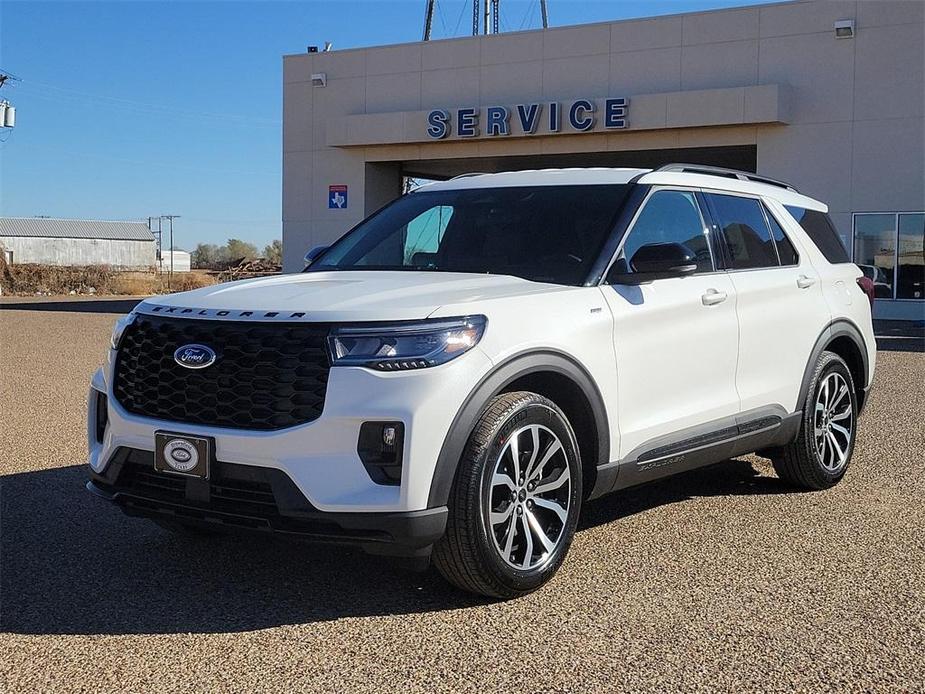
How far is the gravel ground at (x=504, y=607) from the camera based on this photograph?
3.71 m

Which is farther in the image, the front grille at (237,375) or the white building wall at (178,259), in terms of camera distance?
the white building wall at (178,259)

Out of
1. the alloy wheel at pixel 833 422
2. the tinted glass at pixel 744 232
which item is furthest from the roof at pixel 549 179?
the alloy wheel at pixel 833 422

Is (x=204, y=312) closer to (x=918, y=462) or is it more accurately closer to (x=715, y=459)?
(x=715, y=459)

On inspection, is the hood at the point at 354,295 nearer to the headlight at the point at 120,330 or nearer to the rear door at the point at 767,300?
the headlight at the point at 120,330

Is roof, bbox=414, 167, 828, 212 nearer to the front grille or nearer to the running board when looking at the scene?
the running board

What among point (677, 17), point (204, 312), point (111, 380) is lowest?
point (111, 380)

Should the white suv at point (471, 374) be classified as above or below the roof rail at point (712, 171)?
below

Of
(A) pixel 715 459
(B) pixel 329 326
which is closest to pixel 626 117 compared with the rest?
(A) pixel 715 459

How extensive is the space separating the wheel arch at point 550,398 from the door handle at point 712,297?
3.38 ft

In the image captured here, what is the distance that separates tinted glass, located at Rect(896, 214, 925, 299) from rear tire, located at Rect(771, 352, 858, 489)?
63.6 ft

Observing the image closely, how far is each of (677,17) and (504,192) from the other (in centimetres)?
2263

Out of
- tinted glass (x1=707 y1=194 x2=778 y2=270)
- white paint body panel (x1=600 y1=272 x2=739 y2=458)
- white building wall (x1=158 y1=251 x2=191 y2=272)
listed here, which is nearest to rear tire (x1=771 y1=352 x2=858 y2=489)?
tinted glass (x1=707 y1=194 x2=778 y2=270)

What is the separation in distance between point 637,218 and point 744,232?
111 cm

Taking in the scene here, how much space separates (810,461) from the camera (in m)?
6.48
